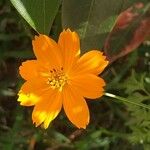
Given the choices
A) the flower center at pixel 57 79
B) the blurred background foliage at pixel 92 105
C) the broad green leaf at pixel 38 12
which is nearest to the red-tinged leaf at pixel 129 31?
the blurred background foliage at pixel 92 105

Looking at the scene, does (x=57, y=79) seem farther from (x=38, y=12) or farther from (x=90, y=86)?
(x=38, y=12)

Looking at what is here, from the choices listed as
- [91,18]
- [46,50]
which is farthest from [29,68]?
[91,18]

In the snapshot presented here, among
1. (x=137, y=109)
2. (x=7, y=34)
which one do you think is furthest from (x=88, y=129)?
(x=7, y=34)

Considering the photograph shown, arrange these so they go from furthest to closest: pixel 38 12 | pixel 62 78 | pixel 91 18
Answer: pixel 62 78
pixel 91 18
pixel 38 12

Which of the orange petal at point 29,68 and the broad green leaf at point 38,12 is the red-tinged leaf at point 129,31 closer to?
the orange petal at point 29,68

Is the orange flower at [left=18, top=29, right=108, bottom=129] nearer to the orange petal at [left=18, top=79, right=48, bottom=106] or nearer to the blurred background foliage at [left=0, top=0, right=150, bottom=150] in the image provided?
the orange petal at [left=18, top=79, right=48, bottom=106]

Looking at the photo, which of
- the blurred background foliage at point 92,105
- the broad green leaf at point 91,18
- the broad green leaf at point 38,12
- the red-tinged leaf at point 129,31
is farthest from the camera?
the blurred background foliage at point 92,105

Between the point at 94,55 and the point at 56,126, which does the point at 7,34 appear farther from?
the point at 94,55
